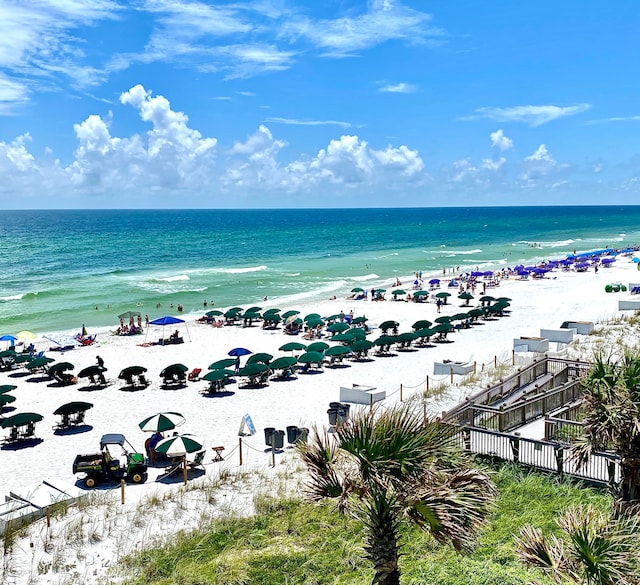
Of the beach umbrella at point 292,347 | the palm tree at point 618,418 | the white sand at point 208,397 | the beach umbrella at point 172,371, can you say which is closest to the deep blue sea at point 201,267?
the white sand at point 208,397

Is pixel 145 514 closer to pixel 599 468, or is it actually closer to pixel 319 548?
pixel 319 548

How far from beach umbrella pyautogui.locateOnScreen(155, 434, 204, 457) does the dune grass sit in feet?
11.9

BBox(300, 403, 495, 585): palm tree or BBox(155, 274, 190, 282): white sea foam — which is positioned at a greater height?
BBox(300, 403, 495, 585): palm tree

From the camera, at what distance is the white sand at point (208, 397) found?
11820mm

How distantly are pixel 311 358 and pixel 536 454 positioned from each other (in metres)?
13.7

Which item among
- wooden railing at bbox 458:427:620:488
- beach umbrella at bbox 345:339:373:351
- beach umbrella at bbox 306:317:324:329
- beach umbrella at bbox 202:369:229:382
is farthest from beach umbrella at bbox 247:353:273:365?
wooden railing at bbox 458:427:620:488

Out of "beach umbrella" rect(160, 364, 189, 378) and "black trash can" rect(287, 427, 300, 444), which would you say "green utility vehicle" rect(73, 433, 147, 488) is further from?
"beach umbrella" rect(160, 364, 189, 378)

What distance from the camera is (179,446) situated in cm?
1546

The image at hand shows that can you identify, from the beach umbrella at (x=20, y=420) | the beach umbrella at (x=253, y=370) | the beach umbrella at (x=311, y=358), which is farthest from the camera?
the beach umbrella at (x=311, y=358)

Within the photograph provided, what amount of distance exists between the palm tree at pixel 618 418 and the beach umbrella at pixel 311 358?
55.6 ft

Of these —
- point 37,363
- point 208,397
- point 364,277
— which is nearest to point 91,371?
point 37,363

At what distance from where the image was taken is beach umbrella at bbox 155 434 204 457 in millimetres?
15312

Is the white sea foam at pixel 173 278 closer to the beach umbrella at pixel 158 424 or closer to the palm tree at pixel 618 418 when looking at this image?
the beach umbrella at pixel 158 424

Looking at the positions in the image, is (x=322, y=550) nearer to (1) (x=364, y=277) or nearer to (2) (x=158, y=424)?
(2) (x=158, y=424)
